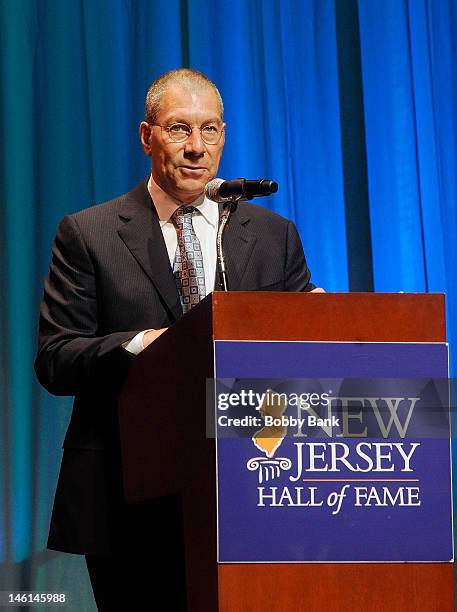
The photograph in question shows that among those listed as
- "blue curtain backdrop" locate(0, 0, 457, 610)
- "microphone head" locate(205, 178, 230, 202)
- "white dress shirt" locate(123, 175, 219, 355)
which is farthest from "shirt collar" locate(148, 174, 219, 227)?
"blue curtain backdrop" locate(0, 0, 457, 610)

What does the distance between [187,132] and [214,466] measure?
106 centimetres

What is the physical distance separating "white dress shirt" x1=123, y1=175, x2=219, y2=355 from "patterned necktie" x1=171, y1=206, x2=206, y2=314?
0.02m

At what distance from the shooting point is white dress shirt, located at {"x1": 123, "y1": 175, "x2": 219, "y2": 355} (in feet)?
7.47

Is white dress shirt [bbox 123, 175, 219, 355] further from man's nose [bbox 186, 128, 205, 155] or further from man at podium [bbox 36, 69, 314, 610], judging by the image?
man's nose [bbox 186, 128, 205, 155]

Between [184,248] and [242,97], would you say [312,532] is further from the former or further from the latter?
[242,97]

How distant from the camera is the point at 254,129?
3898 mm

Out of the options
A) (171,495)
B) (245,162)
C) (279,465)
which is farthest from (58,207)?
(279,465)

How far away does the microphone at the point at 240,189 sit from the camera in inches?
74.2

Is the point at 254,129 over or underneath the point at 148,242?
over

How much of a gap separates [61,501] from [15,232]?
1.76m

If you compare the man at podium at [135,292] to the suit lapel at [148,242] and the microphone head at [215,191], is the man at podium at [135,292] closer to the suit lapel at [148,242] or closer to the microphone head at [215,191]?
the suit lapel at [148,242]

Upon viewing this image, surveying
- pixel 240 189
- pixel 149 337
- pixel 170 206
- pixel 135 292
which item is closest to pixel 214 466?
pixel 149 337

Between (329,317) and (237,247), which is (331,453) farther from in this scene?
(237,247)

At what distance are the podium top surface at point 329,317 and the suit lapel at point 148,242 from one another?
0.64 metres
